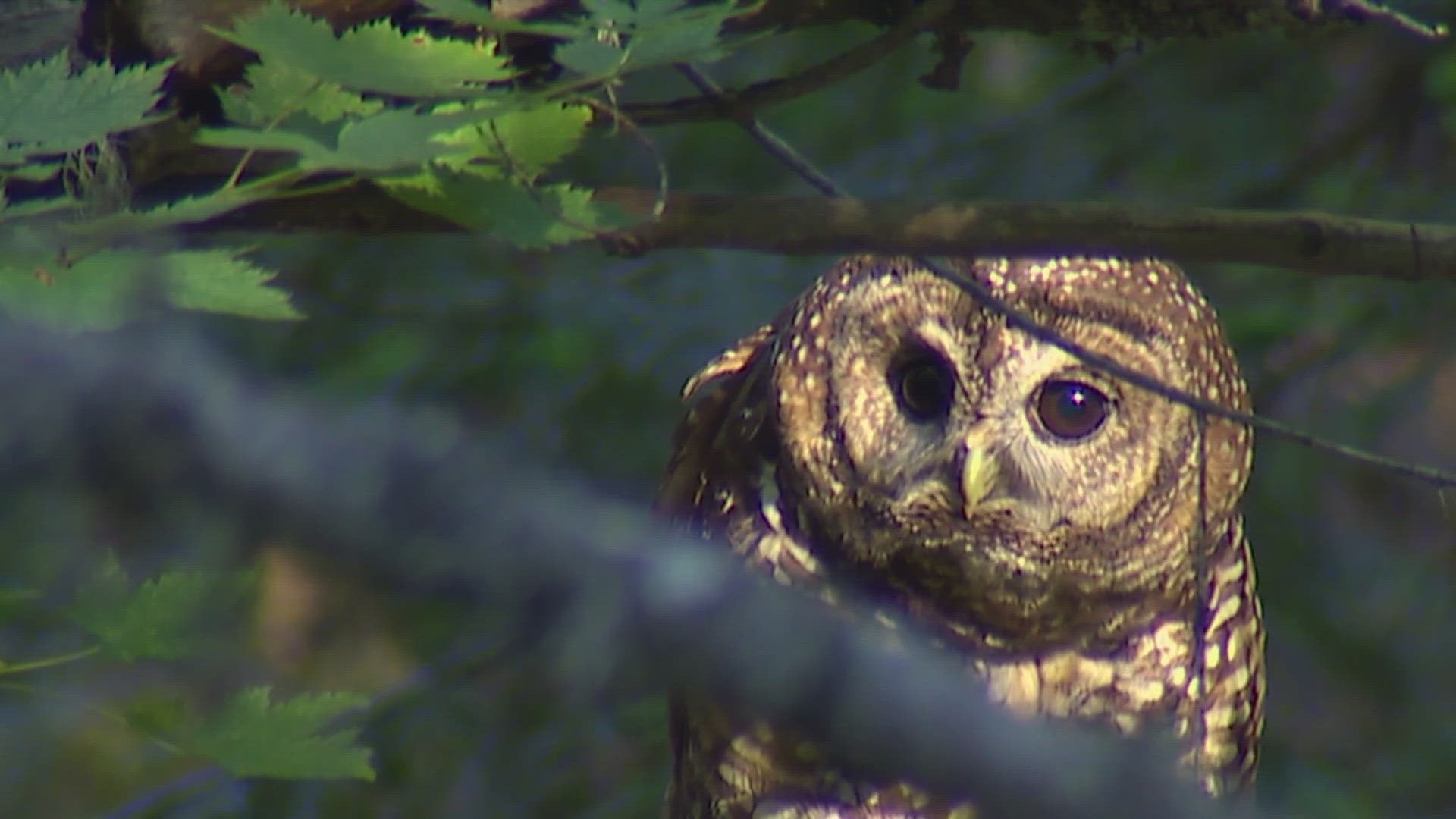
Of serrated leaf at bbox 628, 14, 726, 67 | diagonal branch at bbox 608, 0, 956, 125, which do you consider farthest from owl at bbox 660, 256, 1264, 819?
serrated leaf at bbox 628, 14, 726, 67

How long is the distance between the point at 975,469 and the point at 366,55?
1.71 m

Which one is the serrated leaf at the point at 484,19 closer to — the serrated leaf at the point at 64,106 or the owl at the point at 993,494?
the serrated leaf at the point at 64,106

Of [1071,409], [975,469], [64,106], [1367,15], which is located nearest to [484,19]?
[64,106]

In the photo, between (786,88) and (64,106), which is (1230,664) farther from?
(64,106)

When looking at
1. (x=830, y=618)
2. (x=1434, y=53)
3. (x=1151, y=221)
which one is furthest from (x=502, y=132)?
(x=1434, y=53)

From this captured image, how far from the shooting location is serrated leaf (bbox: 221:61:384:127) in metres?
1.27

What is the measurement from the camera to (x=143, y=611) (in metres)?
1.16

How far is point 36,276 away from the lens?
40.1 inches

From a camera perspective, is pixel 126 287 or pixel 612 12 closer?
pixel 126 287

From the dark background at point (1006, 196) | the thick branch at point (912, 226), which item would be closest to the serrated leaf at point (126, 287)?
the thick branch at point (912, 226)

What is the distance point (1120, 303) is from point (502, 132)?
5.48 ft

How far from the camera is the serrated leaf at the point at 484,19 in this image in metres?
1.24

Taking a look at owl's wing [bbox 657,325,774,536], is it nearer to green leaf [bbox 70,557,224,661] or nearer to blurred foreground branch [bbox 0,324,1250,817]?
green leaf [bbox 70,557,224,661]

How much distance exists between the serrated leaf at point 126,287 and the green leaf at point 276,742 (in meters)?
0.25
